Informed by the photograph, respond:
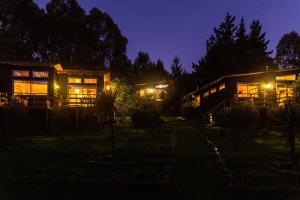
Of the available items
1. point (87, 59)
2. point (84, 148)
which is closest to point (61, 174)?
point (84, 148)

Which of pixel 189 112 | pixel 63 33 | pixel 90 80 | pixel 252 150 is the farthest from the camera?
pixel 63 33

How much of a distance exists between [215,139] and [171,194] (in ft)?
38.5

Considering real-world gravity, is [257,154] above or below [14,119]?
below

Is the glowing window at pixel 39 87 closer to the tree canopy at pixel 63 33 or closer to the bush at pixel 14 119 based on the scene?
the bush at pixel 14 119

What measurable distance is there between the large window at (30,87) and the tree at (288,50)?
60.8 metres

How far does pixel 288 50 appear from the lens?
7700 cm

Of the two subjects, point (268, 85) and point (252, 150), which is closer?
point (252, 150)

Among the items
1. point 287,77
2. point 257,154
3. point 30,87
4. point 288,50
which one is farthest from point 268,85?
point 288,50

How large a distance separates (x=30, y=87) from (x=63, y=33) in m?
26.0

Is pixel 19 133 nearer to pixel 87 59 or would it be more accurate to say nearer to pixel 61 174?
pixel 61 174

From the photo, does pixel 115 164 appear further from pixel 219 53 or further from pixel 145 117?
pixel 219 53

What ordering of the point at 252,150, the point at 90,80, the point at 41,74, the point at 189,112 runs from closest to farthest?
the point at 252,150
the point at 41,74
the point at 90,80
the point at 189,112

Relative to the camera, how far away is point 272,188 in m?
10.4

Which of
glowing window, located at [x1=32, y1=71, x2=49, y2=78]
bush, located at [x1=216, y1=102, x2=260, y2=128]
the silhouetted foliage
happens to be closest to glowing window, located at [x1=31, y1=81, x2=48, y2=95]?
glowing window, located at [x1=32, y1=71, x2=49, y2=78]
